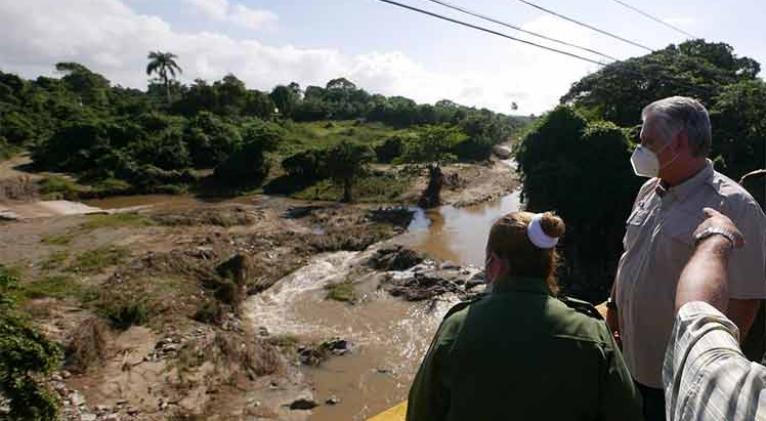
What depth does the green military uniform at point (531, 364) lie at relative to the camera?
1.49m

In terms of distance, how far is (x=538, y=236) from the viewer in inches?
64.2

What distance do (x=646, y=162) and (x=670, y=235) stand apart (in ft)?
1.08

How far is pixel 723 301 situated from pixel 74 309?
11175mm

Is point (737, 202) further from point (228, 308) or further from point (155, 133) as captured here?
point (155, 133)

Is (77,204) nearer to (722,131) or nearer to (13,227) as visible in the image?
(13,227)

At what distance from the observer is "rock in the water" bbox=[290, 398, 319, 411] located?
8414 millimetres

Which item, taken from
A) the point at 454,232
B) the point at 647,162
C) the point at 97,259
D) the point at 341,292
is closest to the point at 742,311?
the point at 647,162

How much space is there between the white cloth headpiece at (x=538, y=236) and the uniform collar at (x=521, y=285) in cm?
11

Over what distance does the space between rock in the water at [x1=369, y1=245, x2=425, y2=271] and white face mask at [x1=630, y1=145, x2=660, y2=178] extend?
1302 cm

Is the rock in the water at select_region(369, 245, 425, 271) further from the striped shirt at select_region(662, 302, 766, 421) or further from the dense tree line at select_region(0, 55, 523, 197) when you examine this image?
the striped shirt at select_region(662, 302, 766, 421)

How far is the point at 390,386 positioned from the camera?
940cm

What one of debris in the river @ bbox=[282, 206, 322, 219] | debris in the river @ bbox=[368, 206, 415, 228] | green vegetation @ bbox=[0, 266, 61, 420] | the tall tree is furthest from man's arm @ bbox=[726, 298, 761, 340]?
the tall tree

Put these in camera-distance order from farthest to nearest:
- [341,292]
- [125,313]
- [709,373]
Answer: [341,292]
[125,313]
[709,373]

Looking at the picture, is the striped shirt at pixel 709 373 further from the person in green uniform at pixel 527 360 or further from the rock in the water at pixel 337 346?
the rock in the water at pixel 337 346
